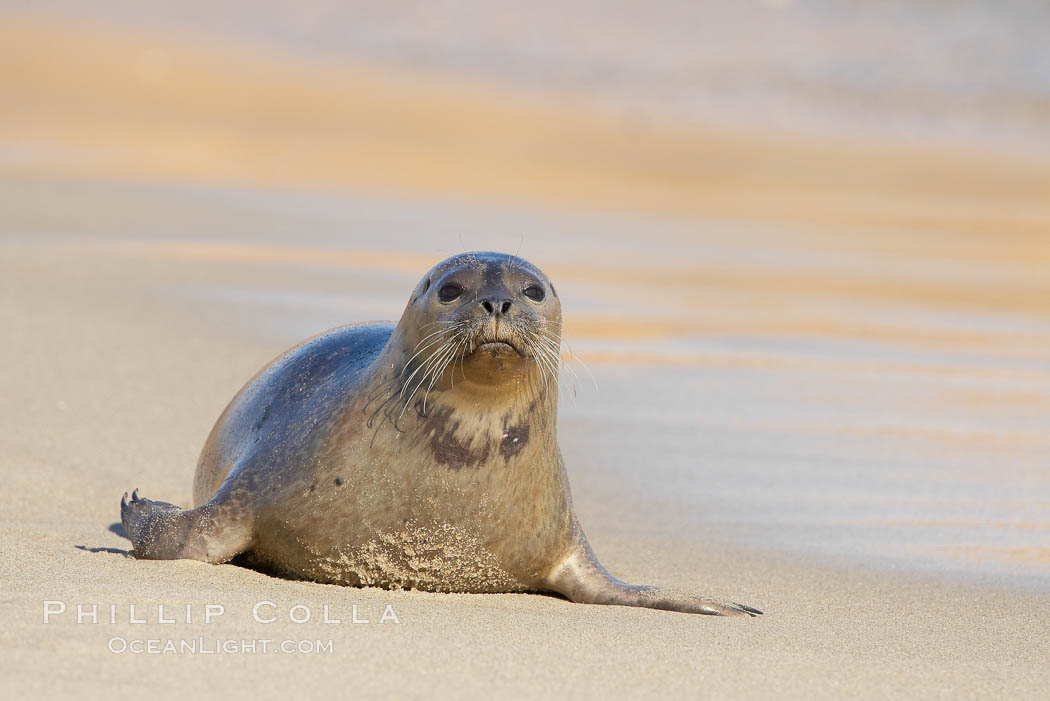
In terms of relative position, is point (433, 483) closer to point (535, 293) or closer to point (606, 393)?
point (535, 293)

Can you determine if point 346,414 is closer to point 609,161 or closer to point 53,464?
point 53,464

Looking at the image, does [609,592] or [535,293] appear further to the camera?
[609,592]

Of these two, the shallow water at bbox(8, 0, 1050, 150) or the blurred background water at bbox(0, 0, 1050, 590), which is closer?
the blurred background water at bbox(0, 0, 1050, 590)

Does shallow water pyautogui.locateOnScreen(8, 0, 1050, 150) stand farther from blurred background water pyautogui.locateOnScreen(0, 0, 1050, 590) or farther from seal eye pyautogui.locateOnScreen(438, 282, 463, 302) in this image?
seal eye pyautogui.locateOnScreen(438, 282, 463, 302)

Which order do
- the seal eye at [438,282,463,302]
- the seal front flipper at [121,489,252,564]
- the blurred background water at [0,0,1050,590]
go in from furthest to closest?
the blurred background water at [0,0,1050,590] < the seal front flipper at [121,489,252,564] < the seal eye at [438,282,463,302]

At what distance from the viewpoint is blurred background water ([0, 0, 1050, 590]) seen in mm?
7676

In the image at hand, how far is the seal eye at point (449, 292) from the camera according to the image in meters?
4.82

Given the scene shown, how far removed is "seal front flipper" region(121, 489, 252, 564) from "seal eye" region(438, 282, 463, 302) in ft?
2.89

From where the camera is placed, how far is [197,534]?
16.4 ft

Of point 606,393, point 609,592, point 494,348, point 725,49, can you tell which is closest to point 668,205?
point 606,393

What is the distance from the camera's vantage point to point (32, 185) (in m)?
14.9

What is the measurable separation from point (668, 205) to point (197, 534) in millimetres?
14027

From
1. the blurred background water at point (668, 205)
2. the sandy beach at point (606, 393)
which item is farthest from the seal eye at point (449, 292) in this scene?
the blurred background water at point (668, 205)

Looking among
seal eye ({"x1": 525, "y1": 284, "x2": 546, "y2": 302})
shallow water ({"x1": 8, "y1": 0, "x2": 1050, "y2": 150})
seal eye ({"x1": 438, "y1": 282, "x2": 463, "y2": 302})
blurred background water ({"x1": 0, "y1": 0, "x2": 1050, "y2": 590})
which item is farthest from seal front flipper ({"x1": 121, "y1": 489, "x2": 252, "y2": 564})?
shallow water ({"x1": 8, "y1": 0, "x2": 1050, "y2": 150})
